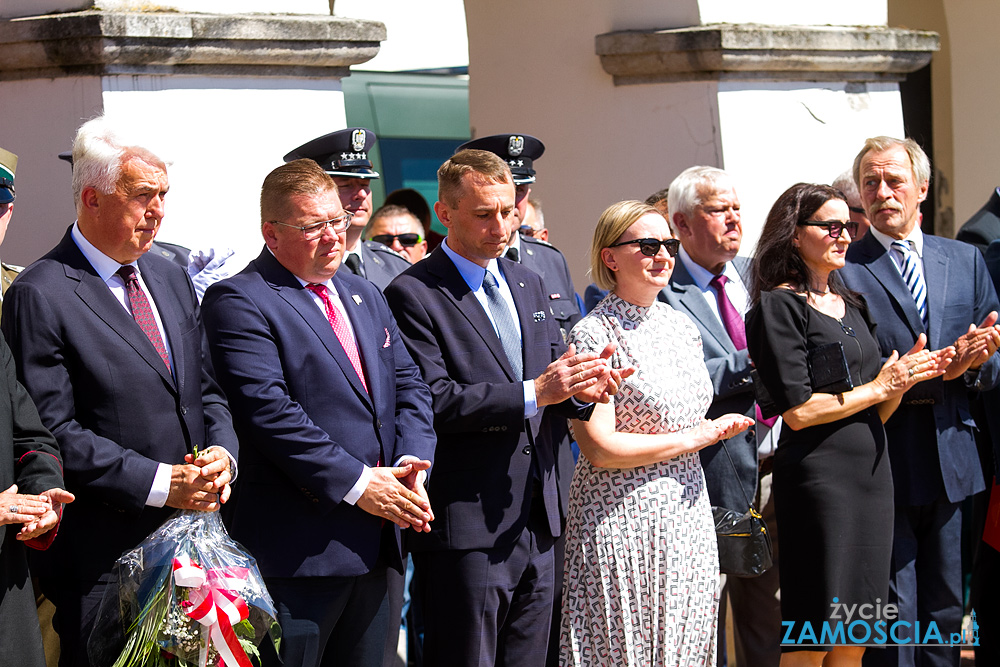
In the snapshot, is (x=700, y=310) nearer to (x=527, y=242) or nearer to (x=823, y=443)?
(x=823, y=443)

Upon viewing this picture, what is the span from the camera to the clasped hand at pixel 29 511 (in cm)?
308

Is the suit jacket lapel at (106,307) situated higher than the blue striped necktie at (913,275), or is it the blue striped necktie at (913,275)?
the suit jacket lapel at (106,307)

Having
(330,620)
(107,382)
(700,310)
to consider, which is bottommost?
(330,620)

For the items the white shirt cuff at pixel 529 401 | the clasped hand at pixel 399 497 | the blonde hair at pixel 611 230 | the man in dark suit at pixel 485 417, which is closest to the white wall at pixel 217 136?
the man in dark suit at pixel 485 417

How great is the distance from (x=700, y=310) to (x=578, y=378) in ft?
3.88

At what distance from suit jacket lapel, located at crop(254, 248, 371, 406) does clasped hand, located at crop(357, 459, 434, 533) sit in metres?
0.22

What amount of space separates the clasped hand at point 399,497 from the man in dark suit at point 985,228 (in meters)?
3.30

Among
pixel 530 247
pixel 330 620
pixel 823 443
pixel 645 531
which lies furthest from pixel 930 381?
pixel 330 620

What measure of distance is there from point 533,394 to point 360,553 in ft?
2.48

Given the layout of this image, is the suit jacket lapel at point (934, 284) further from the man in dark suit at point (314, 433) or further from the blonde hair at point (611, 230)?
the man in dark suit at point (314, 433)

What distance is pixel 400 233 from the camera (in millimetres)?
6734

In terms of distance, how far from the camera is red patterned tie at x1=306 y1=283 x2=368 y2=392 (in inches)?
147

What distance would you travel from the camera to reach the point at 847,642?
4.32 m

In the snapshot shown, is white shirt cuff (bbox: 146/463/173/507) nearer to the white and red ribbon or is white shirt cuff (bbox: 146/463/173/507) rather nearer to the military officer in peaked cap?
the white and red ribbon
